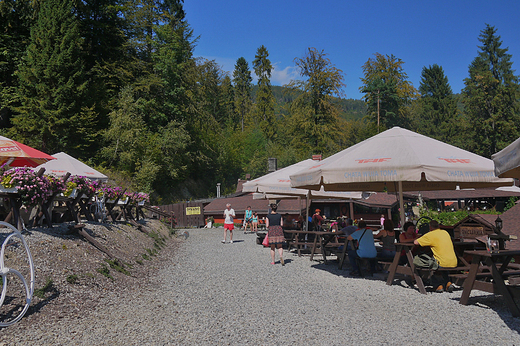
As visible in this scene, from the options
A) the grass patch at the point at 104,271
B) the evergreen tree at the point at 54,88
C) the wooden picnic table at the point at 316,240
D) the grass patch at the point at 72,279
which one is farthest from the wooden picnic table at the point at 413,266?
the evergreen tree at the point at 54,88

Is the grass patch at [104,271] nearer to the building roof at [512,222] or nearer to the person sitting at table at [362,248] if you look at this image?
the person sitting at table at [362,248]

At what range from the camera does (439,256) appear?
6840 mm

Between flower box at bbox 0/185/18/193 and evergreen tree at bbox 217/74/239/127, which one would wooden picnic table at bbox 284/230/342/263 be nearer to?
flower box at bbox 0/185/18/193

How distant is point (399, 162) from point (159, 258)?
827cm

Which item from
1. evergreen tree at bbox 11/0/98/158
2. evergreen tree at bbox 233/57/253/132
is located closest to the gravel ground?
evergreen tree at bbox 11/0/98/158

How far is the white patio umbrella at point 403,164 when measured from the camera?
261 inches

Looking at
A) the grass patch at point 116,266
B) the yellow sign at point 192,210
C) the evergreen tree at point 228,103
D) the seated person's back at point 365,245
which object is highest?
the evergreen tree at point 228,103

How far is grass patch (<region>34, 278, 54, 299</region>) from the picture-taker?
18.0 ft

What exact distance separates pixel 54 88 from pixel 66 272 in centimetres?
2551

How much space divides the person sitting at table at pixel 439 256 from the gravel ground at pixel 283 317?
1.05ft

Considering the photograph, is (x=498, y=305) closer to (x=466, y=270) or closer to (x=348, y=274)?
(x=466, y=270)

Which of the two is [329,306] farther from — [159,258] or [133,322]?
[159,258]

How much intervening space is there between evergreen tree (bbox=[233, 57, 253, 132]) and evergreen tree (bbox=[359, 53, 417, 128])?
958 inches

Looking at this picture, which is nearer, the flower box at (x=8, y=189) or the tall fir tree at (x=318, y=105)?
the flower box at (x=8, y=189)
